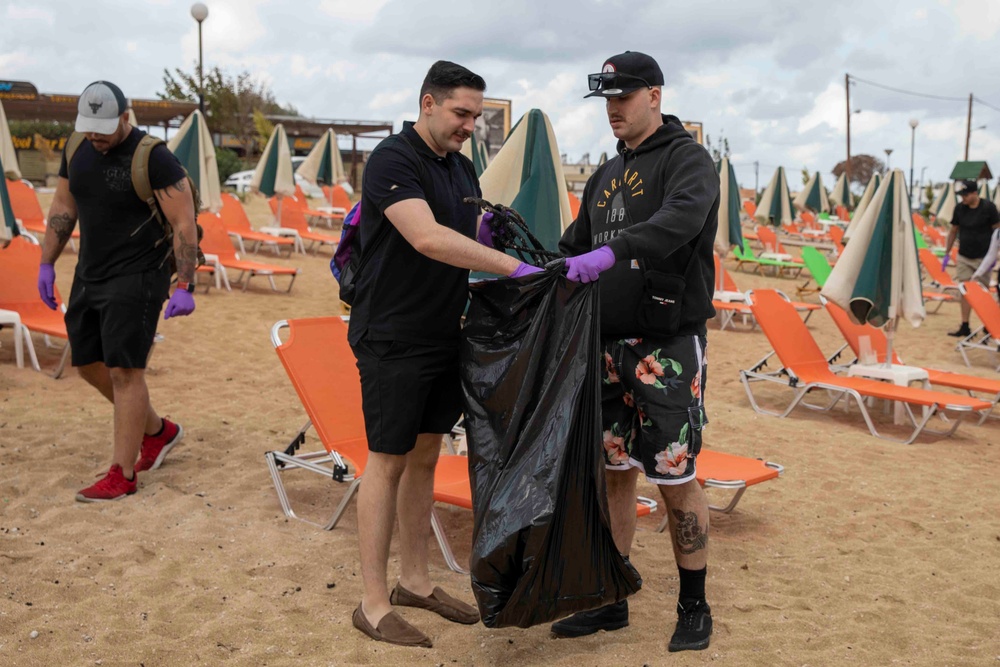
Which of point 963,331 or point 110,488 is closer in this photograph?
point 110,488

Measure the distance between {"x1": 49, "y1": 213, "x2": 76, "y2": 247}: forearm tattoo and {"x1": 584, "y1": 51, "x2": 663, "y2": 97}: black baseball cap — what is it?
2578 millimetres

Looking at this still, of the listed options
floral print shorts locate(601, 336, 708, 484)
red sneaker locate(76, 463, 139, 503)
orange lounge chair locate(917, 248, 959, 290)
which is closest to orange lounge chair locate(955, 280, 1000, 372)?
orange lounge chair locate(917, 248, 959, 290)

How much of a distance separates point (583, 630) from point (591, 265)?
3.99ft

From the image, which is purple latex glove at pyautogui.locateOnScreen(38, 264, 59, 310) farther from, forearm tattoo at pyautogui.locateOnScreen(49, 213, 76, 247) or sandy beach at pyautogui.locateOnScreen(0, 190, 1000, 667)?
sandy beach at pyautogui.locateOnScreen(0, 190, 1000, 667)

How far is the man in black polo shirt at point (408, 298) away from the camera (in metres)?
2.70

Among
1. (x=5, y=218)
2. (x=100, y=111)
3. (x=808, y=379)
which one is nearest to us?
(x=100, y=111)

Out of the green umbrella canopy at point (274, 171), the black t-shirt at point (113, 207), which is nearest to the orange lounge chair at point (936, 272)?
the green umbrella canopy at point (274, 171)

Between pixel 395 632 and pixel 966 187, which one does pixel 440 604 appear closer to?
pixel 395 632

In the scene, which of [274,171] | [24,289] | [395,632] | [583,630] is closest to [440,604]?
[395,632]

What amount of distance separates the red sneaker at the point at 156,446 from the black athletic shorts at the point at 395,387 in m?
2.14

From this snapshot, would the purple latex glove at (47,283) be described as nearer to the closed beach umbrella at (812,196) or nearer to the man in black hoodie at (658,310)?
the man in black hoodie at (658,310)

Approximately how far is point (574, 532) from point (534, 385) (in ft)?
1.42

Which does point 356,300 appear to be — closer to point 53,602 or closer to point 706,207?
point 706,207

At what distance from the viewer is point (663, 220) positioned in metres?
2.63
